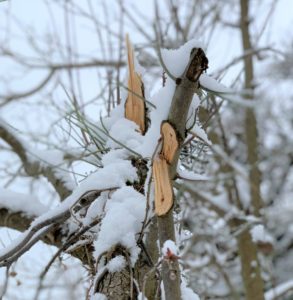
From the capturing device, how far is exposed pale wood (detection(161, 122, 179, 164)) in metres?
0.67

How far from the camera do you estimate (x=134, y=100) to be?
890 mm

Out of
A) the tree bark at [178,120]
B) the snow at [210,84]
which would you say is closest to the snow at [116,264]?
the tree bark at [178,120]

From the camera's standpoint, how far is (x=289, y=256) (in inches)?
222

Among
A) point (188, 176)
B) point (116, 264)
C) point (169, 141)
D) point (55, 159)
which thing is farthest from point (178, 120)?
point (55, 159)

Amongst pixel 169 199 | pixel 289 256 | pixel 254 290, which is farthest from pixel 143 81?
pixel 289 256

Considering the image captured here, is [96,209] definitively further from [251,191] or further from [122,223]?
[251,191]

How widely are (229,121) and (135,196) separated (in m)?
5.32

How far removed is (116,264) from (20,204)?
1.09 metres

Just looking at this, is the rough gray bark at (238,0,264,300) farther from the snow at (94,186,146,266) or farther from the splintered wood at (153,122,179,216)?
the splintered wood at (153,122,179,216)

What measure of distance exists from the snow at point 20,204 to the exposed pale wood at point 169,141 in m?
1.19

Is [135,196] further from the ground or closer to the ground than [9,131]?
closer to the ground

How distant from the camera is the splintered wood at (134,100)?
2.87 ft

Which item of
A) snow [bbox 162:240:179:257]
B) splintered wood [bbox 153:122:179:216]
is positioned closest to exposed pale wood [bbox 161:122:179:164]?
splintered wood [bbox 153:122:179:216]

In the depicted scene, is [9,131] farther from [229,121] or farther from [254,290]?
[229,121]
